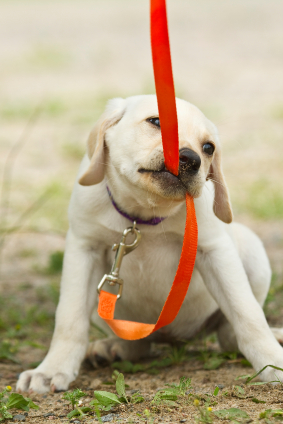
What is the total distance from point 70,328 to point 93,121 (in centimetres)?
806

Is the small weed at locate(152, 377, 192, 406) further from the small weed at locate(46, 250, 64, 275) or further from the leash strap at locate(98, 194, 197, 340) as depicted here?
the small weed at locate(46, 250, 64, 275)

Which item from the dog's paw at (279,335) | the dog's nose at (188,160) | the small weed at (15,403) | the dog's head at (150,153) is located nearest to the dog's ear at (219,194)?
the dog's head at (150,153)

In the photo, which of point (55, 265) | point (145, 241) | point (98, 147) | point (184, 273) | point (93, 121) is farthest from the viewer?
point (93, 121)

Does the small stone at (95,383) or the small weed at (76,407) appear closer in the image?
the small weed at (76,407)

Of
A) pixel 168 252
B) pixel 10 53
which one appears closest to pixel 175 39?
pixel 10 53

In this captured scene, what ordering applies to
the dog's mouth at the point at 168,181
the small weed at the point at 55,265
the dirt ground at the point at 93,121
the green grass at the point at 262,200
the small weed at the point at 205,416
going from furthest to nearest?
the green grass at the point at 262,200 < the small weed at the point at 55,265 < the dirt ground at the point at 93,121 < the dog's mouth at the point at 168,181 < the small weed at the point at 205,416

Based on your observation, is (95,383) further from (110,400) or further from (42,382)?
(110,400)

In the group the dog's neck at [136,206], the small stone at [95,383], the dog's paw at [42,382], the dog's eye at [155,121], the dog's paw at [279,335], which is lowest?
the dog's paw at [279,335]

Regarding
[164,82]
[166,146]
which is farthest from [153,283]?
[164,82]

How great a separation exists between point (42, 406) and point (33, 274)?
287 centimetres

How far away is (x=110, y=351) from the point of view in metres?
3.62

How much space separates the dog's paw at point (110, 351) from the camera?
3.60 meters

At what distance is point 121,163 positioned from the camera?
116 inches

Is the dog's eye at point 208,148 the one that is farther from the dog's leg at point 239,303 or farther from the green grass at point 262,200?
the green grass at point 262,200
